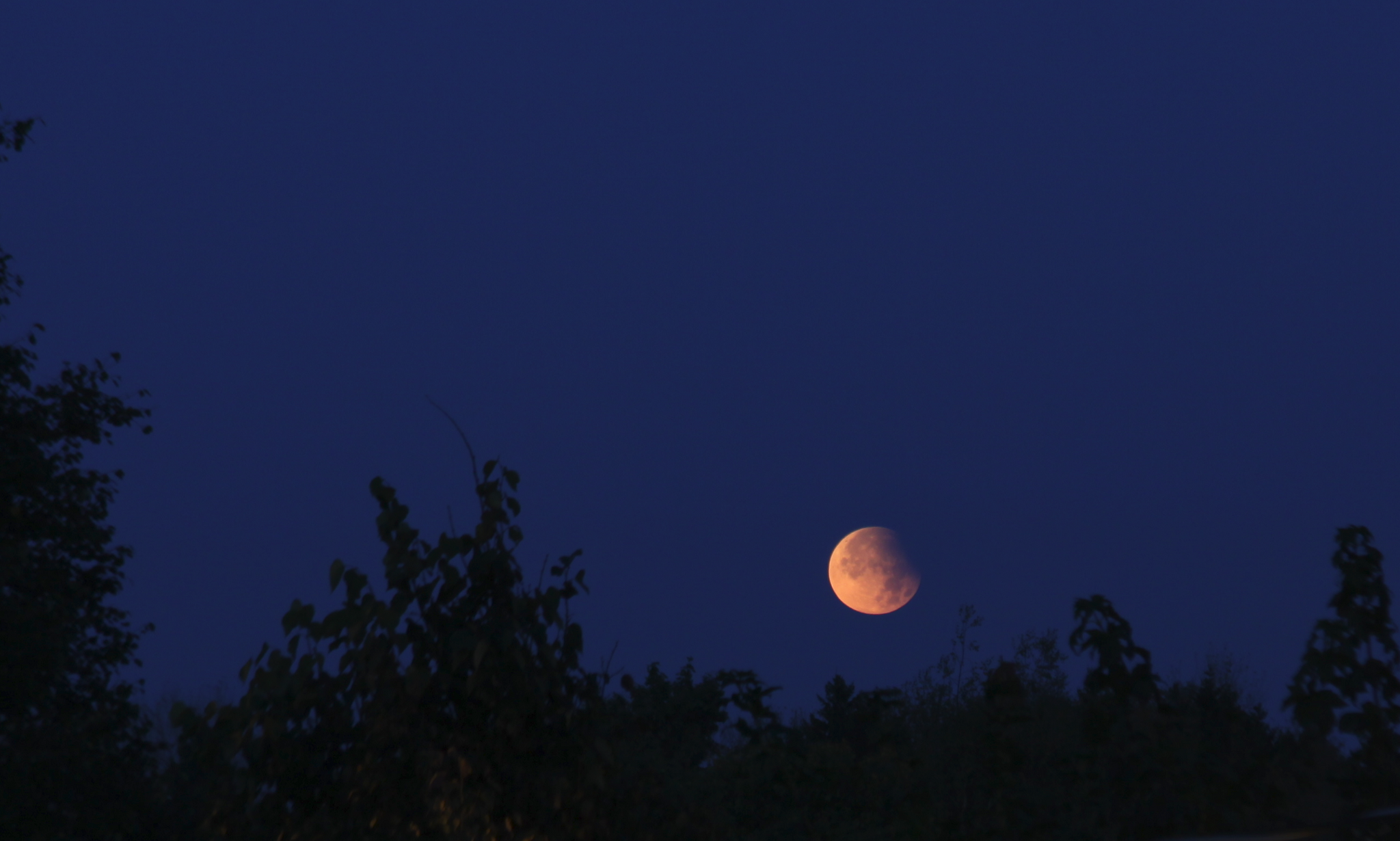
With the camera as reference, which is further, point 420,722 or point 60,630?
point 60,630

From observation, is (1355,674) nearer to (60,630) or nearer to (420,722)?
(420,722)

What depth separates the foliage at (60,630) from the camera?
1208 centimetres

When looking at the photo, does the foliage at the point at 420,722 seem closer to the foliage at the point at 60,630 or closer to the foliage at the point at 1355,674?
the foliage at the point at 1355,674

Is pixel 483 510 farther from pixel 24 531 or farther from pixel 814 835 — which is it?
pixel 24 531

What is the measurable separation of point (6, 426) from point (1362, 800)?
45.0 ft

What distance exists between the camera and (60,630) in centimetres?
1283

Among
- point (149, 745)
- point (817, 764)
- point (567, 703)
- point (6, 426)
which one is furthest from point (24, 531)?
point (567, 703)

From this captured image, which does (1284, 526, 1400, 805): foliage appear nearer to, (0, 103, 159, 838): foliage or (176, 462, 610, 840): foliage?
(176, 462, 610, 840): foliage

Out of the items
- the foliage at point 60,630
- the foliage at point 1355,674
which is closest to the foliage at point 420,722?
the foliage at point 1355,674

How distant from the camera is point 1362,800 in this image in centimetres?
431

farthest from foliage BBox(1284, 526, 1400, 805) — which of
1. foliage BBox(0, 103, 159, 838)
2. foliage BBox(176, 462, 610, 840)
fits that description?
foliage BBox(0, 103, 159, 838)

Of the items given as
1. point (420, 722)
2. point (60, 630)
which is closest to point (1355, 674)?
point (420, 722)

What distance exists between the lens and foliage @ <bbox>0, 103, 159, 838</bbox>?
12078 mm

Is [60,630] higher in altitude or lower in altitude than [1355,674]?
higher
